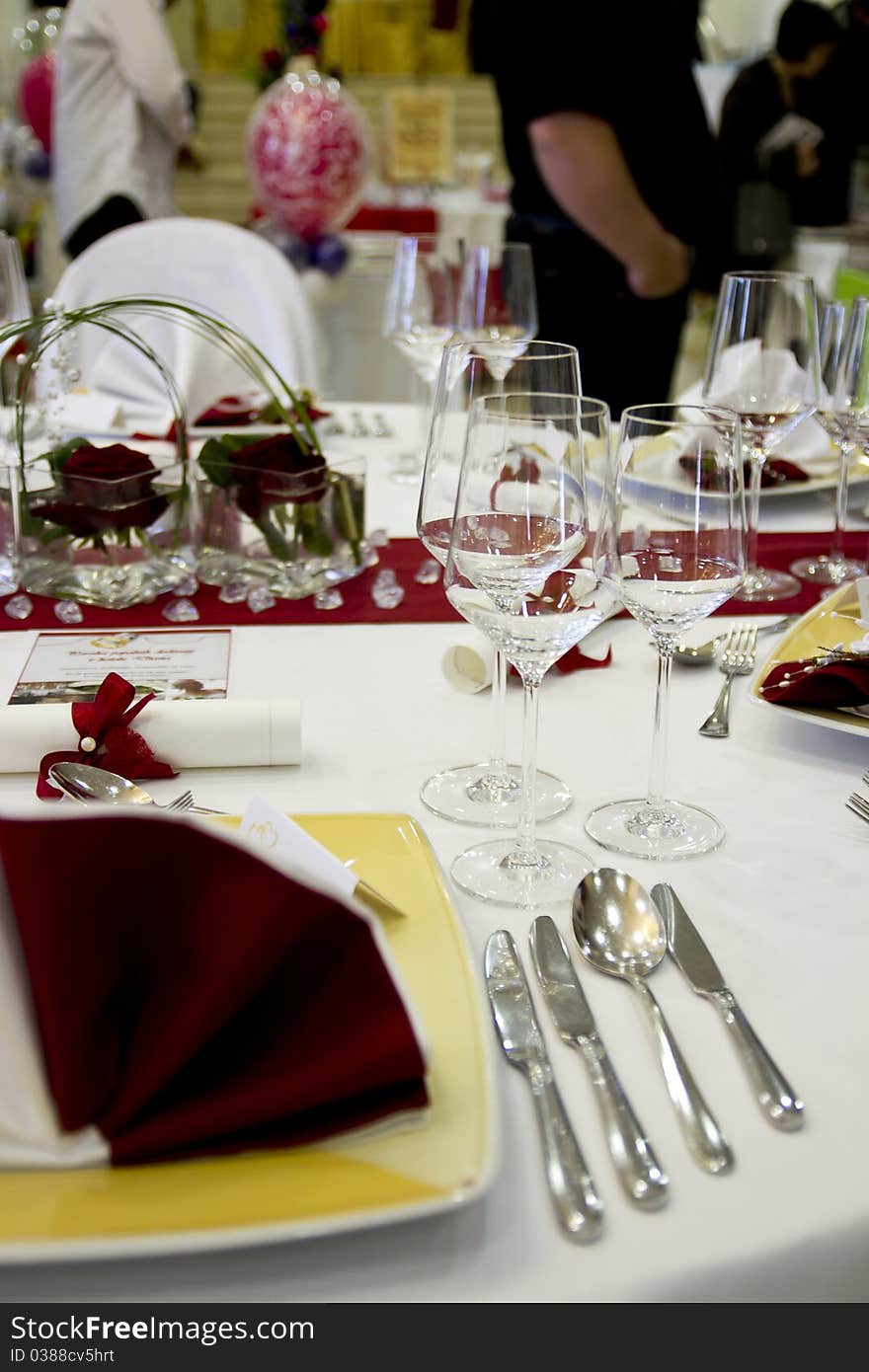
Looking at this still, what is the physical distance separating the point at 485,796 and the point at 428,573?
Result: 20.4 inches

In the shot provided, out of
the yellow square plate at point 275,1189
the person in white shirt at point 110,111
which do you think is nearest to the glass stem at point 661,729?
the yellow square plate at point 275,1189

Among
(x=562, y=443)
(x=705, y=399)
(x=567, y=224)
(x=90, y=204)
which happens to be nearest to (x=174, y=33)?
(x=90, y=204)

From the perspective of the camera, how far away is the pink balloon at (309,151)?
3.54 meters

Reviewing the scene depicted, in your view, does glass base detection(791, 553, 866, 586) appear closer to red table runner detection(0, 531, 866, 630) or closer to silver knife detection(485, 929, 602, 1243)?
red table runner detection(0, 531, 866, 630)

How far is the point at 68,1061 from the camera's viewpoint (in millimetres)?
554

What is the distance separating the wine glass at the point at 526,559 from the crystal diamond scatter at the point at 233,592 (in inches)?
20.7

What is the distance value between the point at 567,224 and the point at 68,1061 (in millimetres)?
2624

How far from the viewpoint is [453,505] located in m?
0.90

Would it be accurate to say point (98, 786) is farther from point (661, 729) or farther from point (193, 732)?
point (661, 729)

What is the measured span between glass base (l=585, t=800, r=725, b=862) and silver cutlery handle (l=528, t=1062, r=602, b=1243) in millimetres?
259

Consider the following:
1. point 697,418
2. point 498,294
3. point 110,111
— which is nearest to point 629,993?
point 697,418

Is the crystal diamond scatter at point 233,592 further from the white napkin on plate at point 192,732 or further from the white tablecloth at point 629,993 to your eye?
the white napkin on plate at point 192,732
